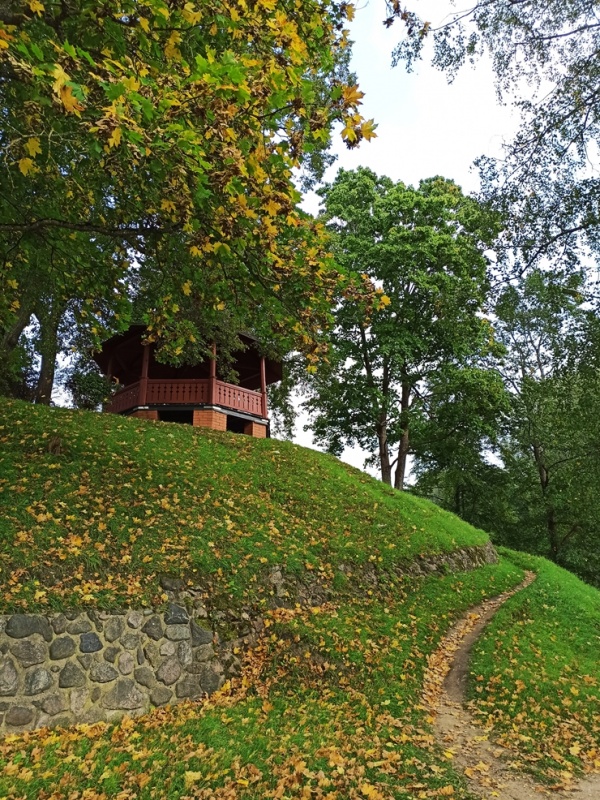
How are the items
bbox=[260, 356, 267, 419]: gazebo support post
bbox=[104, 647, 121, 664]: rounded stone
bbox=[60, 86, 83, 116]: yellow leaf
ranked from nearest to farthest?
bbox=[60, 86, 83, 116]: yellow leaf
bbox=[104, 647, 121, 664]: rounded stone
bbox=[260, 356, 267, 419]: gazebo support post

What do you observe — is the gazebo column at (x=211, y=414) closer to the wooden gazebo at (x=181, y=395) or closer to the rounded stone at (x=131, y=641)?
the wooden gazebo at (x=181, y=395)

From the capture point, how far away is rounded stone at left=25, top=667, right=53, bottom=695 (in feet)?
17.3

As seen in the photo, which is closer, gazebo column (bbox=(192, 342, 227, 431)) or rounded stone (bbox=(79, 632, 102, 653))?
rounded stone (bbox=(79, 632, 102, 653))

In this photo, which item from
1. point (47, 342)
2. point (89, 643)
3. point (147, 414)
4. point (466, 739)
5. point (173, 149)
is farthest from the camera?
point (147, 414)

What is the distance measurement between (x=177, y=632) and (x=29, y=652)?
1.83 metres

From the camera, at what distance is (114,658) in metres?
5.94

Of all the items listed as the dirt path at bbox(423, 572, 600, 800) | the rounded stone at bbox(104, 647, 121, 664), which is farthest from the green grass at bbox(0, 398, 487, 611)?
the dirt path at bbox(423, 572, 600, 800)

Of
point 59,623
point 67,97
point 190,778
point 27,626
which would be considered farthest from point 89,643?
point 67,97

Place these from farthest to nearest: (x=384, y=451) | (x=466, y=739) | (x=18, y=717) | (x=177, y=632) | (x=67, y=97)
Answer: (x=384, y=451), (x=177, y=632), (x=466, y=739), (x=18, y=717), (x=67, y=97)

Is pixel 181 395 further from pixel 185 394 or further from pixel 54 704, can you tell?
pixel 54 704

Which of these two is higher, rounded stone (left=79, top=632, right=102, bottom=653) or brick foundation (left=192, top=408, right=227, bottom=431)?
brick foundation (left=192, top=408, right=227, bottom=431)

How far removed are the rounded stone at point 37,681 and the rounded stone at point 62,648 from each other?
172 millimetres

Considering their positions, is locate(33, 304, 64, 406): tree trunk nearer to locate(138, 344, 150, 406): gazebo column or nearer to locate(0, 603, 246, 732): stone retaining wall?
locate(138, 344, 150, 406): gazebo column

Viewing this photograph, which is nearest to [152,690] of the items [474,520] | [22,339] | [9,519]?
[9,519]
